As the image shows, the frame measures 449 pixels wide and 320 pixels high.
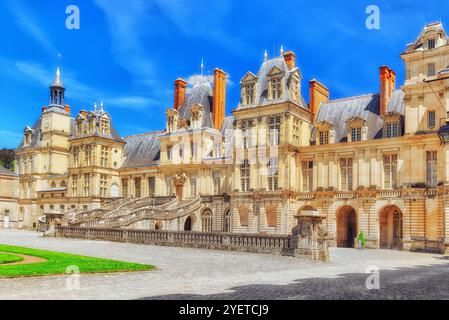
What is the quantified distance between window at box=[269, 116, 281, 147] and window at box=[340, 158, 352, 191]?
17.3 ft

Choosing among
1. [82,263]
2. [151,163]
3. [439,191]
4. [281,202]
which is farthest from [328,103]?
[82,263]

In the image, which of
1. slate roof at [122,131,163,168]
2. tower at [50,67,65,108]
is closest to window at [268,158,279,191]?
slate roof at [122,131,163,168]

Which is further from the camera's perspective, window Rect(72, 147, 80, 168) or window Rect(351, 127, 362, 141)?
window Rect(72, 147, 80, 168)

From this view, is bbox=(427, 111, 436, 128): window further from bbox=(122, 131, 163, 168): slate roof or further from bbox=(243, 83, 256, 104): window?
bbox=(122, 131, 163, 168): slate roof

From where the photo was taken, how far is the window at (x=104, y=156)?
170 feet

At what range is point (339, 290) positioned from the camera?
38.9 ft

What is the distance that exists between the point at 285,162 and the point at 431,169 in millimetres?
10497

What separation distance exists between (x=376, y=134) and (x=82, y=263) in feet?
87.9

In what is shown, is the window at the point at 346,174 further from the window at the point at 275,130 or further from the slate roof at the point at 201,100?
the slate roof at the point at 201,100

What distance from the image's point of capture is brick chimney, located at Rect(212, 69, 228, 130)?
154ft

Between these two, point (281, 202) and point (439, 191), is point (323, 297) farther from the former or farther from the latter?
point (281, 202)

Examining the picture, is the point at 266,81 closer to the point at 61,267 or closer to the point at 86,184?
the point at 86,184

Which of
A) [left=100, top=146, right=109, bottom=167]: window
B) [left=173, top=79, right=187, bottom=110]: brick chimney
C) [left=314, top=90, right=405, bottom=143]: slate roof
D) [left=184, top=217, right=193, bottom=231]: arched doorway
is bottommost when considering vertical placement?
[left=184, top=217, right=193, bottom=231]: arched doorway

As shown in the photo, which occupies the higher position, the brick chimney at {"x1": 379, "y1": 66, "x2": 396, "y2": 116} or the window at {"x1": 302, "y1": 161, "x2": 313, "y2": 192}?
the brick chimney at {"x1": 379, "y1": 66, "x2": 396, "y2": 116}
